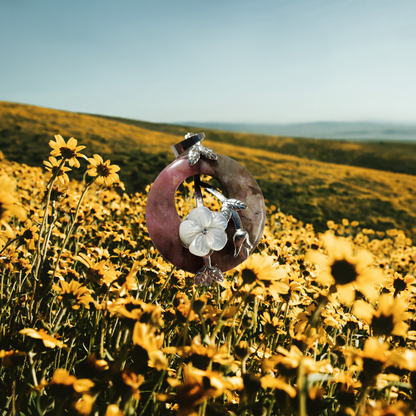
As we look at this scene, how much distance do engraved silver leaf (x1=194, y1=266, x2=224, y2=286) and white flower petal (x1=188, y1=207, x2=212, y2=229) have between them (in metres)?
0.17

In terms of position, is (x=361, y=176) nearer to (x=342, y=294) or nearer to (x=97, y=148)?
(x=97, y=148)

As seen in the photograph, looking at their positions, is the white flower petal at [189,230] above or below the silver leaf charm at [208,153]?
below

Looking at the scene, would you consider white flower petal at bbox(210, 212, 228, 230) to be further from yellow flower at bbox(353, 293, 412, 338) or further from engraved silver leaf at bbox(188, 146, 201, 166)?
yellow flower at bbox(353, 293, 412, 338)

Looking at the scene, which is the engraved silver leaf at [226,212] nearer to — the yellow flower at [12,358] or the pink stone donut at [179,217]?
the pink stone donut at [179,217]

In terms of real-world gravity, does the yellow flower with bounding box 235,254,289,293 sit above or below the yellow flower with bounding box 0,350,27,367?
above

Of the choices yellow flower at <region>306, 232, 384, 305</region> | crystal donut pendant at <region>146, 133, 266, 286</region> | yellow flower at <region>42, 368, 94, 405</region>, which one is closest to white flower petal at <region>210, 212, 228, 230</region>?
crystal donut pendant at <region>146, 133, 266, 286</region>

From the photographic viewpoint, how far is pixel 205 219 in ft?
3.30

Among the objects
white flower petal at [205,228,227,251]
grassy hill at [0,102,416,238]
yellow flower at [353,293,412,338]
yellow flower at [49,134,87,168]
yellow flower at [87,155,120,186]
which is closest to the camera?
yellow flower at [353,293,412,338]

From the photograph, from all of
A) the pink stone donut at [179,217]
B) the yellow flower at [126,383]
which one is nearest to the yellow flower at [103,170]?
the pink stone donut at [179,217]

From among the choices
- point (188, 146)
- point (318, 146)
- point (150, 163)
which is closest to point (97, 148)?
point (150, 163)

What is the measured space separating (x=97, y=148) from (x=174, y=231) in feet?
33.9

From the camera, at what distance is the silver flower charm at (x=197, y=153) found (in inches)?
43.8

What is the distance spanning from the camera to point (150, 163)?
9523 millimetres

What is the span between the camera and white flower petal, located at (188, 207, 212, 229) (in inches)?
39.5
